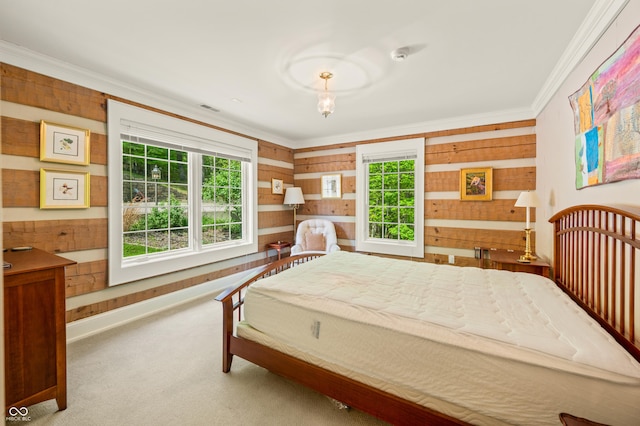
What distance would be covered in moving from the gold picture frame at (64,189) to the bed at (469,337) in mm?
1772

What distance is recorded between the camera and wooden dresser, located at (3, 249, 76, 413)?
1.69m

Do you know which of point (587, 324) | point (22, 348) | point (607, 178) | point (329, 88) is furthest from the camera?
point (329, 88)

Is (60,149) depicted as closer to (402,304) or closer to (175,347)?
(175,347)

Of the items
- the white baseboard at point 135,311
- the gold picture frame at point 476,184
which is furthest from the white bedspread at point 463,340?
the gold picture frame at point 476,184

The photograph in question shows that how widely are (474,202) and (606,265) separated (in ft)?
7.37

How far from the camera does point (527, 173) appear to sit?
3.64m

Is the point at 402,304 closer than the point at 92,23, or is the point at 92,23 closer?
the point at 402,304

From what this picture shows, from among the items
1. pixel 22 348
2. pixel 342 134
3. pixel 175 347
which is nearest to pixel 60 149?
pixel 22 348

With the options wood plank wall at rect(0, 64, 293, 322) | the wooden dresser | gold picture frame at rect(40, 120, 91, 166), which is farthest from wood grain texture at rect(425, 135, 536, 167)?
the wooden dresser

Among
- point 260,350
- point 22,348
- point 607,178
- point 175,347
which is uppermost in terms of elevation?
point 607,178

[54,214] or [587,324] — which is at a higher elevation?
[54,214]

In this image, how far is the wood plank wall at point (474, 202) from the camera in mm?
3693

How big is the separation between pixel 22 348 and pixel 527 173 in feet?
16.1

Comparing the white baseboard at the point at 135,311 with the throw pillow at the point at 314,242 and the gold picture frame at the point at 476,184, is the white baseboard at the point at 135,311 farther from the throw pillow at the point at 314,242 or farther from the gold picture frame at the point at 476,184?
the gold picture frame at the point at 476,184
